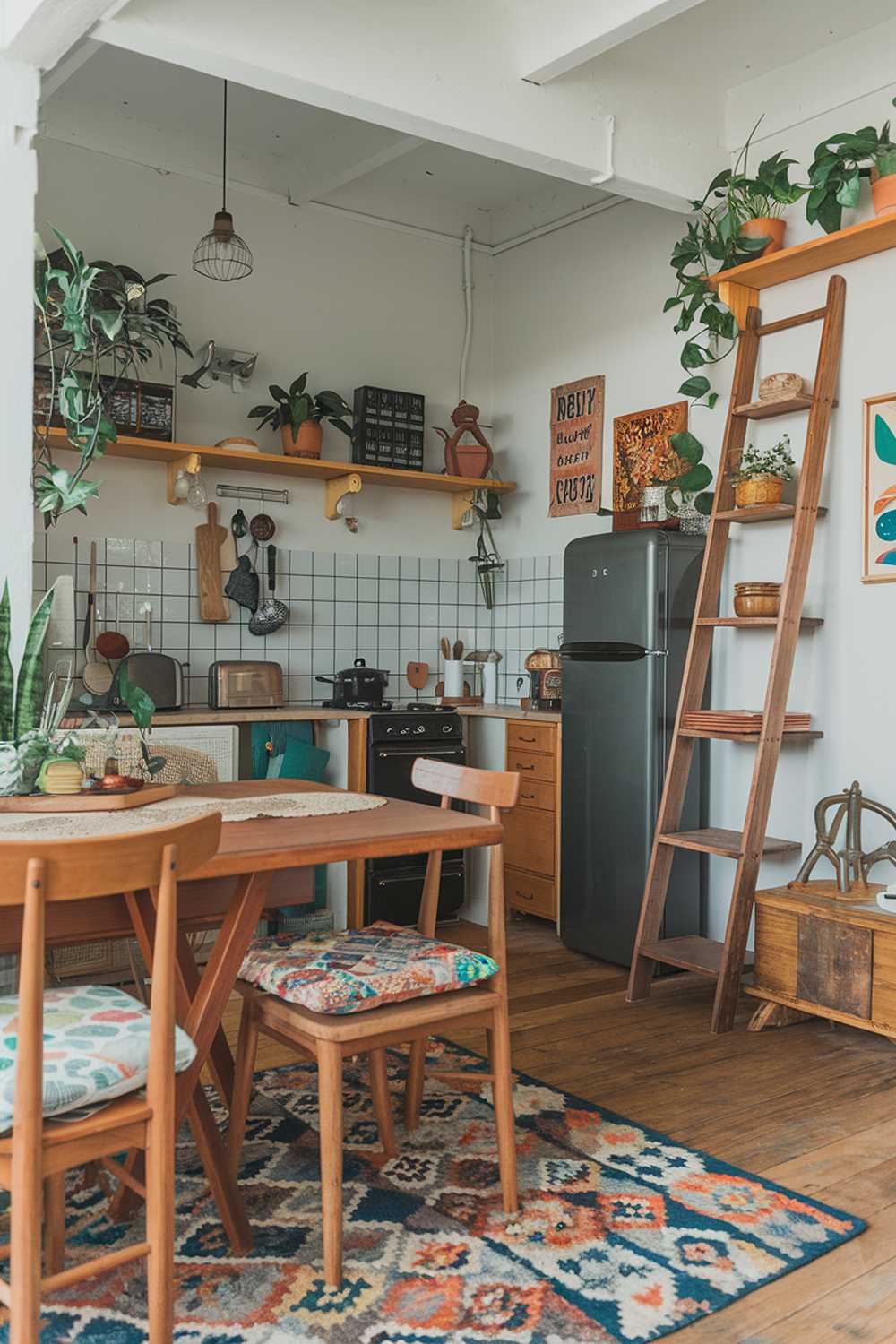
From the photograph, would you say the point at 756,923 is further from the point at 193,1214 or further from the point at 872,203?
the point at 872,203

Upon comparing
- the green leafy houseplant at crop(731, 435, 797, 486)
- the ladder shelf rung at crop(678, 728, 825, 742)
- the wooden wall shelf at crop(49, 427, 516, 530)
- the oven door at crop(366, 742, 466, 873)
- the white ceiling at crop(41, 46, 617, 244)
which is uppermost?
the white ceiling at crop(41, 46, 617, 244)

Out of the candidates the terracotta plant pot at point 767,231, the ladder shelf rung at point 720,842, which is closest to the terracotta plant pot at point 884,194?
the terracotta plant pot at point 767,231

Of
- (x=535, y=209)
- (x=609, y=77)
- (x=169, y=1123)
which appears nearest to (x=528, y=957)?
(x=169, y=1123)

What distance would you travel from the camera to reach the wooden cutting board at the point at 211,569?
4711 mm

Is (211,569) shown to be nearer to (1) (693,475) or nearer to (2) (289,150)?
(2) (289,150)

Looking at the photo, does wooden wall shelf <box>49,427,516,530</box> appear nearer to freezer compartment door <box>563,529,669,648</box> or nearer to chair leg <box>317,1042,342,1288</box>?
freezer compartment door <box>563,529,669,648</box>

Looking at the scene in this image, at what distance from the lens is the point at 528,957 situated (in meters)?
4.23

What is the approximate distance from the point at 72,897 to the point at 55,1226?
853mm

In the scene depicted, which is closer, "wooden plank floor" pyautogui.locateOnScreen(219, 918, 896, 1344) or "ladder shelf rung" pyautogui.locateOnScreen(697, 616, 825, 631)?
"wooden plank floor" pyautogui.locateOnScreen(219, 918, 896, 1344)

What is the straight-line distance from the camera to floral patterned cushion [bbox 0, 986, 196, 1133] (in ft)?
5.13

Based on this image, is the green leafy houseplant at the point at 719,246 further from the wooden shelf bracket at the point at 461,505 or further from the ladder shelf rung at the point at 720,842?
the ladder shelf rung at the point at 720,842

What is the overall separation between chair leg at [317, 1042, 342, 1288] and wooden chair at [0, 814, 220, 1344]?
0.36 metres

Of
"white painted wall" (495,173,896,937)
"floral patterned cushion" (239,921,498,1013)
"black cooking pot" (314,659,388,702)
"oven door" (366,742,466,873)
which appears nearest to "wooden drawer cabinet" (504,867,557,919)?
"oven door" (366,742,466,873)

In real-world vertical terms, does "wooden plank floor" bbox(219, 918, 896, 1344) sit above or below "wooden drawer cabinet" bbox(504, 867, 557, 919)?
below
